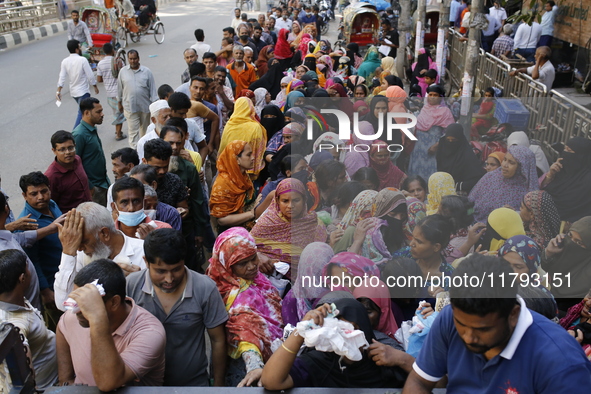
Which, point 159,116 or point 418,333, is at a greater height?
point 159,116

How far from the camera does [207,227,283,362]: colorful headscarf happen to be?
2799 millimetres

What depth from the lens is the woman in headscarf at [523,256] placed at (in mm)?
3055

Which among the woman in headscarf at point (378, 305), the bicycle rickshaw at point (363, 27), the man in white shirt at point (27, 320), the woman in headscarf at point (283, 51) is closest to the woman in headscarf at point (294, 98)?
the woman in headscarf at point (378, 305)

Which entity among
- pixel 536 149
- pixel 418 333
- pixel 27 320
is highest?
pixel 27 320

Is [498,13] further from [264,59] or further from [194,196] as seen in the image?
[194,196]

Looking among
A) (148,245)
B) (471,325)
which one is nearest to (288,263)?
(148,245)

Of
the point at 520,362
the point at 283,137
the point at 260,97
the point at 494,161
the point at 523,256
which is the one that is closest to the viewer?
the point at 520,362

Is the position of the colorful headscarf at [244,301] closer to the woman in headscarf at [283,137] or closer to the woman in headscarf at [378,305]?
the woman in headscarf at [378,305]

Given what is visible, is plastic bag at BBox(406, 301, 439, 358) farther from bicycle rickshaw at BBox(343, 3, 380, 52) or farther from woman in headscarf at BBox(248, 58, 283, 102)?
bicycle rickshaw at BBox(343, 3, 380, 52)

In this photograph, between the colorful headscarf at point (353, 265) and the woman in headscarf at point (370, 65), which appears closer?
the colorful headscarf at point (353, 265)

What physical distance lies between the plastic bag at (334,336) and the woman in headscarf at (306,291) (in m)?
0.87

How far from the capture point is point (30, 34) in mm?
18797

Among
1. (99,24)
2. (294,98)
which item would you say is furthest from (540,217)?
(99,24)

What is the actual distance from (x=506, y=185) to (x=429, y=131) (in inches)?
65.2
